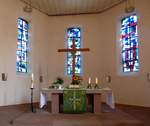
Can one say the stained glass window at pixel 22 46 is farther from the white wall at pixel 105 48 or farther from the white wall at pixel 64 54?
the white wall at pixel 105 48

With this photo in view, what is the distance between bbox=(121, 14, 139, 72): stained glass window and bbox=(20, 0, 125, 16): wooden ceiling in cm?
100

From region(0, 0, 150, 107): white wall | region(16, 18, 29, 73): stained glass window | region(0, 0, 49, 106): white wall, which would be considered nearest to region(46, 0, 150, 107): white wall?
region(0, 0, 150, 107): white wall

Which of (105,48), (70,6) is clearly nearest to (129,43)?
(105,48)

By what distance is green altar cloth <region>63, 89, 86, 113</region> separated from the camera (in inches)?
273

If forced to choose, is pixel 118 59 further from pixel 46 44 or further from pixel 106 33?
pixel 46 44

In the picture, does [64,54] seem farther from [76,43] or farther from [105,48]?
[105,48]

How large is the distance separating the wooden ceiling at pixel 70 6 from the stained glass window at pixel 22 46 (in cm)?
95

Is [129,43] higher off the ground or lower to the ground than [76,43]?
lower

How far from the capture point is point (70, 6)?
10781 mm

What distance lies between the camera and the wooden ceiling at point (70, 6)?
33.7ft

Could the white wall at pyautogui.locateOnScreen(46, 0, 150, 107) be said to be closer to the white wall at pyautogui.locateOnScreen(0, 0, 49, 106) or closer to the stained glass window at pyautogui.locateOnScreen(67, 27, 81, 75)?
the stained glass window at pyautogui.locateOnScreen(67, 27, 81, 75)

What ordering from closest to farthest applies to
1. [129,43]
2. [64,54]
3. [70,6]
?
1. [129,43]
2. [70,6]
3. [64,54]

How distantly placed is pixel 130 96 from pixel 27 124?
532 cm

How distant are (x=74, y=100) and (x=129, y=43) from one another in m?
4.25
